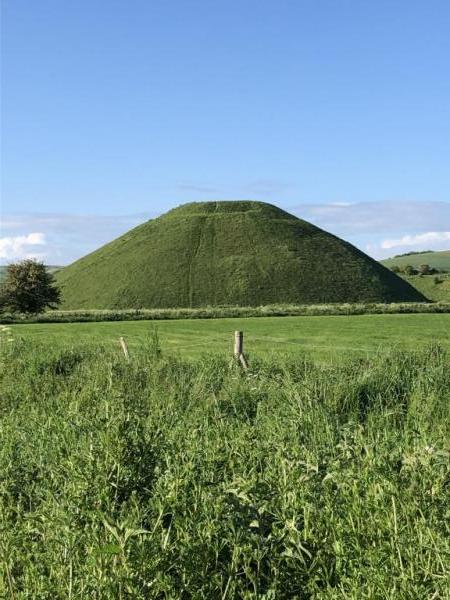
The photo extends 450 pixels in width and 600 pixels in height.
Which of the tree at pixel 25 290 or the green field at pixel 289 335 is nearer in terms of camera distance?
the green field at pixel 289 335

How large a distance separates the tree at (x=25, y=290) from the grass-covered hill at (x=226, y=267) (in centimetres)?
1332

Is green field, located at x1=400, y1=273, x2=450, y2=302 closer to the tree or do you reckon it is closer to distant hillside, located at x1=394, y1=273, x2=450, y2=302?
distant hillside, located at x1=394, y1=273, x2=450, y2=302

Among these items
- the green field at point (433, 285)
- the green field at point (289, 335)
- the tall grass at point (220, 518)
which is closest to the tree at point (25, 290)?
the green field at point (289, 335)

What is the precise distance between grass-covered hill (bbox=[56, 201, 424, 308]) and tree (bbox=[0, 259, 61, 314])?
13.3 metres

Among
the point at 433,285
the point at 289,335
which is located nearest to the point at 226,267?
the point at 433,285

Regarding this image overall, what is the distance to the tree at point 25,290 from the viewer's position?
92.2 metres

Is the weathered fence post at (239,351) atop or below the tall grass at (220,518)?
atop

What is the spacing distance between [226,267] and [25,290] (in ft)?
113

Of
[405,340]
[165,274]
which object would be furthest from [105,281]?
[405,340]

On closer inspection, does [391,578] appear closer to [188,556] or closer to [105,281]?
[188,556]

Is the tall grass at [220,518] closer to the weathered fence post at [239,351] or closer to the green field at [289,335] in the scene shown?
the weathered fence post at [239,351]

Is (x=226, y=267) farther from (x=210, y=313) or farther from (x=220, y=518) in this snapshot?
(x=220, y=518)

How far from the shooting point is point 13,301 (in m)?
92.4

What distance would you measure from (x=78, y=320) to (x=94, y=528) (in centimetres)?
5943
